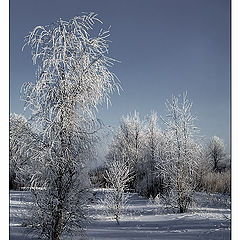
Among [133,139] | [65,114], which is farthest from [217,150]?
[133,139]

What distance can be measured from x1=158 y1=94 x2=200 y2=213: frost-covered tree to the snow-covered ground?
58cm

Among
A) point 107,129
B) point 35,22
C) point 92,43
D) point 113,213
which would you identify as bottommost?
point 113,213

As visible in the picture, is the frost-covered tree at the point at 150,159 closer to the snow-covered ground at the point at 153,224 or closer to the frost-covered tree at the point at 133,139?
the frost-covered tree at the point at 133,139

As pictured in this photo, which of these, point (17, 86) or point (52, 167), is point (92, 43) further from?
point (52, 167)

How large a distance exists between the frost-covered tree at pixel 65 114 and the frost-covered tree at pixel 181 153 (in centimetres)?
516

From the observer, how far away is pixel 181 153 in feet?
30.1

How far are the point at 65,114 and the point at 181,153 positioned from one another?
21.1 ft

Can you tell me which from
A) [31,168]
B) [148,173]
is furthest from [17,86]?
[148,173]

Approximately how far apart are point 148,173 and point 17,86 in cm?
1371

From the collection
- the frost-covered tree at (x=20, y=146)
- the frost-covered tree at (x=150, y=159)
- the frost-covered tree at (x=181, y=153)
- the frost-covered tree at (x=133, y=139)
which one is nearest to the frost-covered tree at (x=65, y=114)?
the frost-covered tree at (x=20, y=146)

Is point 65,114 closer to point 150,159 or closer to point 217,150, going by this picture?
point 217,150

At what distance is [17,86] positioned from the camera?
3.36 meters

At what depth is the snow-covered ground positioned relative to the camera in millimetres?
4827

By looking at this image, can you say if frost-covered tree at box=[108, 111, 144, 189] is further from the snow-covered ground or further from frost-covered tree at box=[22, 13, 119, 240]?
frost-covered tree at box=[22, 13, 119, 240]
